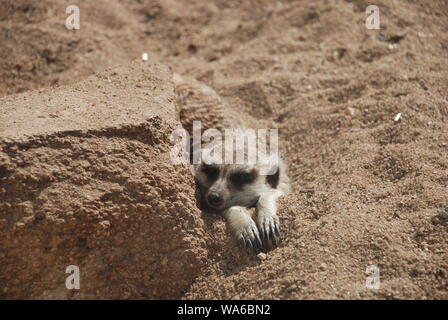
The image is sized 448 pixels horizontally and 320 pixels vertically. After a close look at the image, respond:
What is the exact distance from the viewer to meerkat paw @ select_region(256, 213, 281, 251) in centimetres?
294

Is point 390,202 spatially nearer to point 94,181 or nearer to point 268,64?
point 94,181

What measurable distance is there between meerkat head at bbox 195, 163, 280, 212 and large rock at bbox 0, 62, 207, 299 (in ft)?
1.54

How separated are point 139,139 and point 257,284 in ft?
3.56

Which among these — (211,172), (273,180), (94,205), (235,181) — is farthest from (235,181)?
(94,205)

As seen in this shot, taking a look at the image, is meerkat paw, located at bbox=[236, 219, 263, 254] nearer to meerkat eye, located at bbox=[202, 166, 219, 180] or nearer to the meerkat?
the meerkat

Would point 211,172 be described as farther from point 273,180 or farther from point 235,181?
point 273,180

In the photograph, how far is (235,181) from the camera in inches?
140

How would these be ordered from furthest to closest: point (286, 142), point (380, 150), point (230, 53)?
point (230, 53)
point (286, 142)
point (380, 150)

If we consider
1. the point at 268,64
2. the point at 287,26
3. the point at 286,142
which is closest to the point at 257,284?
the point at 286,142

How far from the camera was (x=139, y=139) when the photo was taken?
2854mm

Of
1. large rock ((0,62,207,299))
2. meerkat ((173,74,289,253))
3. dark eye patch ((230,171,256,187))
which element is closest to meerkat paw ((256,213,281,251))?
meerkat ((173,74,289,253))
